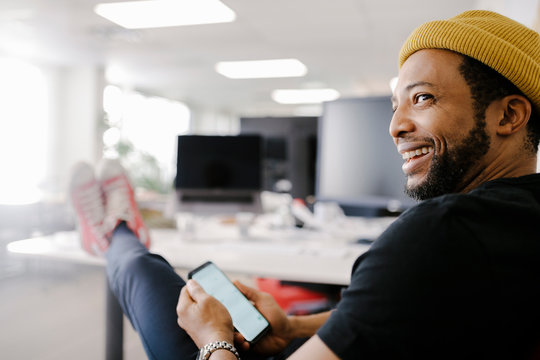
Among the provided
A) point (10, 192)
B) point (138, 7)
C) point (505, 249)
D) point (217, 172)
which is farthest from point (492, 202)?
point (10, 192)

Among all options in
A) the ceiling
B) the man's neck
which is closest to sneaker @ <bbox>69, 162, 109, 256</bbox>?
the man's neck

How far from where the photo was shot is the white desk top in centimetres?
137

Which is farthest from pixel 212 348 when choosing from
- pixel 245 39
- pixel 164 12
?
pixel 245 39

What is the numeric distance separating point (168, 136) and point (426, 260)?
9.17 meters

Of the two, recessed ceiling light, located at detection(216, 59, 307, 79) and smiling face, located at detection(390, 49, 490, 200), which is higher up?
recessed ceiling light, located at detection(216, 59, 307, 79)

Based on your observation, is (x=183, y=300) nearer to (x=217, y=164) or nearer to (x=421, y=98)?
(x=421, y=98)

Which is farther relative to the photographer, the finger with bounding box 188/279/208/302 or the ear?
the finger with bounding box 188/279/208/302

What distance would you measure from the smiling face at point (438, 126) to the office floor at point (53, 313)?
201cm

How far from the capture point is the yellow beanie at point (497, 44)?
0.69 metres

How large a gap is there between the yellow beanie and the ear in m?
0.02

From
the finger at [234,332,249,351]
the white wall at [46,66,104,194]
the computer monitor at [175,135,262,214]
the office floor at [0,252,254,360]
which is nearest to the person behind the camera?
the finger at [234,332,249,351]

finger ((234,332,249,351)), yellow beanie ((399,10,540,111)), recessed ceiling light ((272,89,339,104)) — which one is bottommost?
finger ((234,332,249,351))

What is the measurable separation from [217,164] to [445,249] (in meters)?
1.88

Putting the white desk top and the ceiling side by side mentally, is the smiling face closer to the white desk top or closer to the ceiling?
the white desk top
